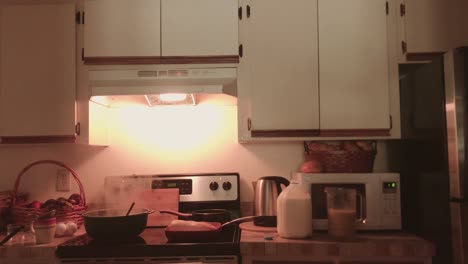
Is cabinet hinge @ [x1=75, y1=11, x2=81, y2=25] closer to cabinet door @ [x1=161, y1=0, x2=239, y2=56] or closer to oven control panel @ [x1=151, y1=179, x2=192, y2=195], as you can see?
cabinet door @ [x1=161, y1=0, x2=239, y2=56]

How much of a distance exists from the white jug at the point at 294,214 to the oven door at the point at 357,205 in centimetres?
14

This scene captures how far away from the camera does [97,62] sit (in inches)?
77.4

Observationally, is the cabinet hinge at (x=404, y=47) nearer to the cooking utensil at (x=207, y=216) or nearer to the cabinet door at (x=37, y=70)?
the cooking utensil at (x=207, y=216)

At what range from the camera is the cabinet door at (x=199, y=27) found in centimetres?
195

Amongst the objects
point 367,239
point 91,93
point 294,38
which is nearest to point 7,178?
point 91,93

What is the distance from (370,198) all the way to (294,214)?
41cm

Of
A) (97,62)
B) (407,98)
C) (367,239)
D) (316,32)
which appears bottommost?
(367,239)

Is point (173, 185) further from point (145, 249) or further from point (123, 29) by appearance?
point (123, 29)

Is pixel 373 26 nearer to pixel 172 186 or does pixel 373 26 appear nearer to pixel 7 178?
pixel 172 186

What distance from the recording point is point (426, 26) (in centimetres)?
190

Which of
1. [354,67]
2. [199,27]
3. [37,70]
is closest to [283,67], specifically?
[354,67]

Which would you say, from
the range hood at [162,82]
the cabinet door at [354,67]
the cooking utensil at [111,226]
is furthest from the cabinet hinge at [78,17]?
the cabinet door at [354,67]

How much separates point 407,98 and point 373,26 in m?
0.41

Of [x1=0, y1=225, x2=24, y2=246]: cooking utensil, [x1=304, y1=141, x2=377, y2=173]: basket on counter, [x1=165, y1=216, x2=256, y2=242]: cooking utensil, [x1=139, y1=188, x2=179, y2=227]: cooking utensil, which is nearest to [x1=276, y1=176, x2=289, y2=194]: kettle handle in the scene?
Answer: [x1=304, y1=141, x2=377, y2=173]: basket on counter
